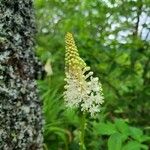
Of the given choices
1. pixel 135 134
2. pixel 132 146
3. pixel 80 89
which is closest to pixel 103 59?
pixel 135 134

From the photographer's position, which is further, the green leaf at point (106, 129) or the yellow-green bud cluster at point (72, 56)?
the green leaf at point (106, 129)

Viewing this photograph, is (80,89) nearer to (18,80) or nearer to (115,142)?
(115,142)

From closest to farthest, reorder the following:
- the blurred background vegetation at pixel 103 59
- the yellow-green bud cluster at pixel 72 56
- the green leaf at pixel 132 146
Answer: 1. the yellow-green bud cluster at pixel 72 56
2. the green leaf at pixel 132 146
3. the blurred background vegetation at pixel 103 59

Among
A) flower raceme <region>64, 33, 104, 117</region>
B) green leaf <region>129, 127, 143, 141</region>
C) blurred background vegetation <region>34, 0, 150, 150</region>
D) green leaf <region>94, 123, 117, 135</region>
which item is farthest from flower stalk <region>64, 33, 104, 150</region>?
blurred background vegetation <region>34, 0, 150, 150</region>

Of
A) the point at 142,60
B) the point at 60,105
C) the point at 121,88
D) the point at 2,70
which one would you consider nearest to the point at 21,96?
the point at 2,70

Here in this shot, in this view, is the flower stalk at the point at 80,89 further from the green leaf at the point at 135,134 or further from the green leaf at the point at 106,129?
the green leaf at the point at 135,134

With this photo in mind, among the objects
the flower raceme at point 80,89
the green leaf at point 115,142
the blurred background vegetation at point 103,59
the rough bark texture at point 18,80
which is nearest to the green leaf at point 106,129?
the green leaf at point 115,142

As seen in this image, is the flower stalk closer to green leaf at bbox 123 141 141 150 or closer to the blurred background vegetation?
green leaf at bbox 123 141 141 150
